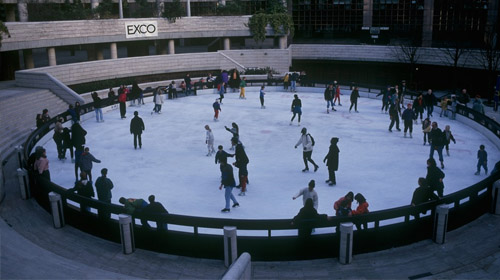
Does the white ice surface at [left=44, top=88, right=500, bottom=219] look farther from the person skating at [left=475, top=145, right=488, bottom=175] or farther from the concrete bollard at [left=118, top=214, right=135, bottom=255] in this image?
the concrete bollard at [left=118, top=214, right=135, bottom=255]

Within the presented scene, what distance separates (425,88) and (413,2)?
324 inches

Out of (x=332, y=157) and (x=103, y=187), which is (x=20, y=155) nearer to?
(x=103, y=187)

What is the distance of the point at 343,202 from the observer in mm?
10375

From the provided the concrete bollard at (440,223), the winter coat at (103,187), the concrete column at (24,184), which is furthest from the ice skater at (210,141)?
the concrete bollard at (440,223)

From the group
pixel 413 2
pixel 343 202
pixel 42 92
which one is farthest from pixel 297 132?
pixel 413 2

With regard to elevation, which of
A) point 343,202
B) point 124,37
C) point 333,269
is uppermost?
point 124,37

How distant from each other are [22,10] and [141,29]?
948cm

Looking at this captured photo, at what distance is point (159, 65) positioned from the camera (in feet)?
129

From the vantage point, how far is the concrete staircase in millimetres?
21094

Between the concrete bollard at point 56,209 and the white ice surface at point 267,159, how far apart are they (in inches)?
94.5

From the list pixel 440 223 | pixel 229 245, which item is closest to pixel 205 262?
pixel 229 245

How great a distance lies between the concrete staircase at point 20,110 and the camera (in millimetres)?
21094

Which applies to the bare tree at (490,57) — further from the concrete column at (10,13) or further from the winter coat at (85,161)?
the concrete column at (10,13)

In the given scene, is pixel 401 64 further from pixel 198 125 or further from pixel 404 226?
pixel 404 226
